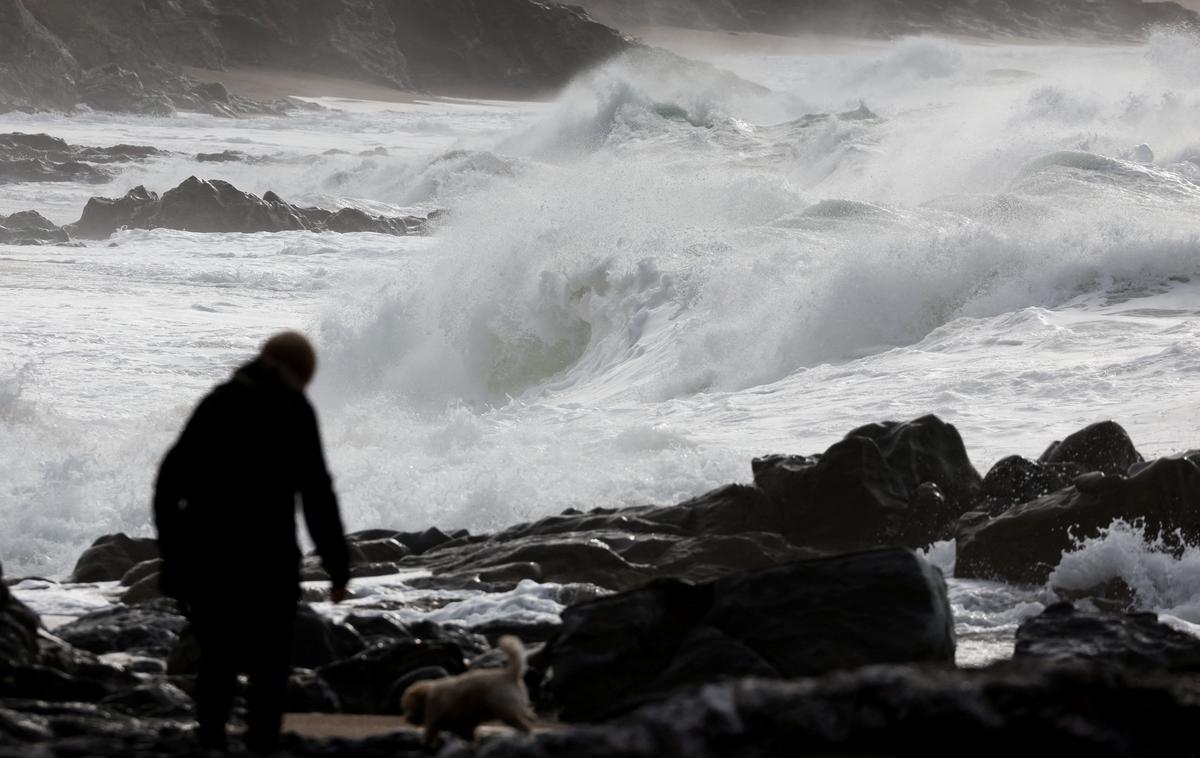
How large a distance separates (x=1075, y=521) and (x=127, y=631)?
17.9 ft

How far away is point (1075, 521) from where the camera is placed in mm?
9125

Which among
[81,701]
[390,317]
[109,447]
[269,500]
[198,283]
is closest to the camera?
[269,500]

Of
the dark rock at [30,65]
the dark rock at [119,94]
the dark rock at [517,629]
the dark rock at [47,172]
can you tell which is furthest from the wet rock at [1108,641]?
the dark rock at [30,65]

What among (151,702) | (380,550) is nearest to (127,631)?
(151,702)

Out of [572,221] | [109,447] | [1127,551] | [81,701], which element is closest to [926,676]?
[81,701]

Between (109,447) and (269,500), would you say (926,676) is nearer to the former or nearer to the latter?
(269,500)

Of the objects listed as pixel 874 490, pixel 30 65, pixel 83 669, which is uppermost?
pixel 30 65

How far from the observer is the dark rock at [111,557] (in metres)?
9.88

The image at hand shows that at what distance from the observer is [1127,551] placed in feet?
29.1

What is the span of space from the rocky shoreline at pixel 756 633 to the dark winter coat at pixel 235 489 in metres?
0.46

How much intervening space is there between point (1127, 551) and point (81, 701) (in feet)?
19.7

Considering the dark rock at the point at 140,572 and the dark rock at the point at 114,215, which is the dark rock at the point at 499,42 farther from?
the dark rock at the point at 140,572

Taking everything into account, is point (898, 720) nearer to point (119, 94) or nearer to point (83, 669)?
point (83, 669)

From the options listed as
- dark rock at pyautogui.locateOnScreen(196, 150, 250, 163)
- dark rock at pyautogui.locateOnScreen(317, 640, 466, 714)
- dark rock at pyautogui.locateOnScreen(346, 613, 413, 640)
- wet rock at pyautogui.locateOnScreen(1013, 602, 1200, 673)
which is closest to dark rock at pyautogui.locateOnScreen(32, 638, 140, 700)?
dark rock at pyautogui.locateOnScreen(317, 640, 466, 714)
